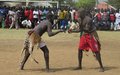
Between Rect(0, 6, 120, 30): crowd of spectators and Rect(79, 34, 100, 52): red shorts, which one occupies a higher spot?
Rect(79, 34, 100, 52): red shorts

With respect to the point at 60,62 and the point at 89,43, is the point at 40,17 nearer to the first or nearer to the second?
the point at 60,62

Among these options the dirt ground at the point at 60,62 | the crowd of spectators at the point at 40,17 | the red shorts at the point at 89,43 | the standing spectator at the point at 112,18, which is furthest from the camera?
the standing spectator at the point at 112,18

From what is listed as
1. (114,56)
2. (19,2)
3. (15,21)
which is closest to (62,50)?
(114,56)

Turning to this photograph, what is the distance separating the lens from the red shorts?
35.6 feet

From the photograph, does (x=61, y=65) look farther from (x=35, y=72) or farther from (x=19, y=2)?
(x=19, y=2)

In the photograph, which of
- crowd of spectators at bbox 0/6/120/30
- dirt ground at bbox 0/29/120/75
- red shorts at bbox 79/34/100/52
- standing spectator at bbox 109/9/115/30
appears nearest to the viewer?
dirt ground at bbox 0/29/120/75

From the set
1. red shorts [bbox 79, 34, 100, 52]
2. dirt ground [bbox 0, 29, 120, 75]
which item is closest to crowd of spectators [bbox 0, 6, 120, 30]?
dirt ground [bbox 0, 29, 120, 75]

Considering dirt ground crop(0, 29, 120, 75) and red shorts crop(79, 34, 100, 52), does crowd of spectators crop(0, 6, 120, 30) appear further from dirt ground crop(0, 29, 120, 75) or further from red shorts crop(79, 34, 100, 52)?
red shorts crop(79, 34, 100, 52)

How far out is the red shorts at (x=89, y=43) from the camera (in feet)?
35.6

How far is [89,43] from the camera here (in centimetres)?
1091

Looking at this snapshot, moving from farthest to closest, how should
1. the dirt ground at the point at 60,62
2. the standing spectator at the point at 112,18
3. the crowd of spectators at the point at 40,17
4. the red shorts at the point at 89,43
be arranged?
1. the standing spectator at the point at 112,18
2. the crowd of spectators at the point at 40,17
3. the red shorts at the point at 89,43
4. the dirt ground at the point at 60,62

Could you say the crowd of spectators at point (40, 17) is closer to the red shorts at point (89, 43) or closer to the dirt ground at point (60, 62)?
the dirt ground at point (60, 62)

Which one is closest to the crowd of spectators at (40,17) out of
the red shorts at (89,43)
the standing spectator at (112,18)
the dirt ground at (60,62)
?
the standing spectator at (112,18)

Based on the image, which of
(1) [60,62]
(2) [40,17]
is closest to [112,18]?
(2) [40,17]
